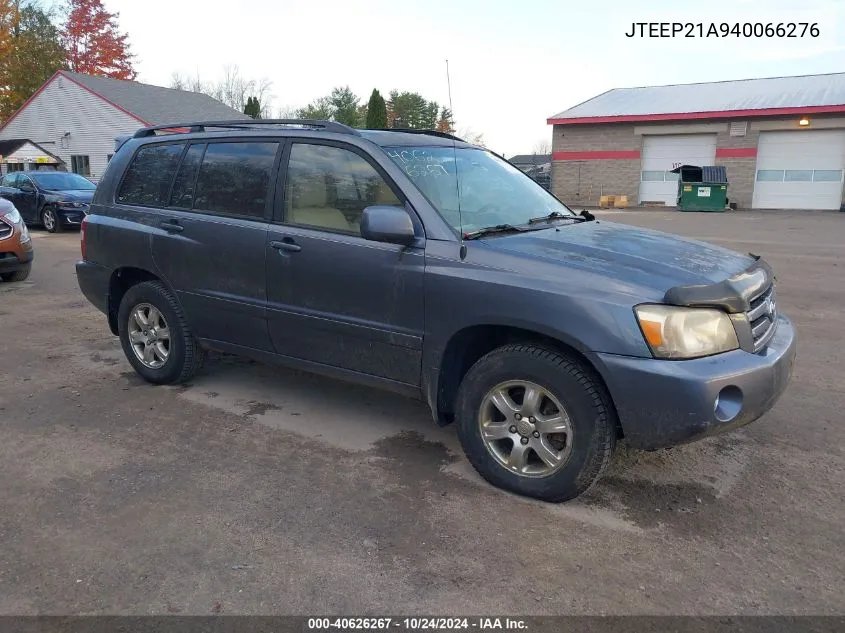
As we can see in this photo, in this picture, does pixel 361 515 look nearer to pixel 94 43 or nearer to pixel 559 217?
pixel 559 217

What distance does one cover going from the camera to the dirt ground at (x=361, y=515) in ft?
8.69

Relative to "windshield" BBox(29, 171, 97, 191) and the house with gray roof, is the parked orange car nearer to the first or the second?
"windshield" BBox(29, 171, 97, 191)

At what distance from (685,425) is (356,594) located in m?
1.59

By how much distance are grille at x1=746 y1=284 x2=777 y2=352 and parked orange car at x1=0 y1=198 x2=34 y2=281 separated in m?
9.37

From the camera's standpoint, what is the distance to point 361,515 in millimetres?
3244

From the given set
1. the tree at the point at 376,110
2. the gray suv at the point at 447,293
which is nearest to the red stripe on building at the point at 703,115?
the tree at the point at 376,110

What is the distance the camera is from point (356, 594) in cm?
264

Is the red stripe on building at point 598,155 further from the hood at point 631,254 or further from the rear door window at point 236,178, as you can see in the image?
the rear door window at point 236,178

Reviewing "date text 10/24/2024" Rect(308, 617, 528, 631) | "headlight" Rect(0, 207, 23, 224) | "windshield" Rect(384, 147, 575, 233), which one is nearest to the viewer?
"date text 10/24/2024" Rect(308, 617, 528, 631)

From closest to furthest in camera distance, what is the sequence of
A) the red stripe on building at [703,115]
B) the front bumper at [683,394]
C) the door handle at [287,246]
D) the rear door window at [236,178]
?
1. the front bumper at [683,394]
2. the door handle at [287,246]
3. the rear door window at [236,178]
4. the red stripe on building at [703,115]

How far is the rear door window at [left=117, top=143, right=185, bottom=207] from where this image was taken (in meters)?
4.90

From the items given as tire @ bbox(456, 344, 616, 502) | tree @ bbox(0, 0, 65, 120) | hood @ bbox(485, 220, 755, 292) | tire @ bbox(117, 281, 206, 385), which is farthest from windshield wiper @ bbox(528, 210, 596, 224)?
tree @ bbox(0, 0, 65, 120)

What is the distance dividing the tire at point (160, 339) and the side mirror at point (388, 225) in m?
2.02

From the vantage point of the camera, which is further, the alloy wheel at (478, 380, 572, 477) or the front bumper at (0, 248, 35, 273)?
the front bumper at (0, 248, 35, 273)
